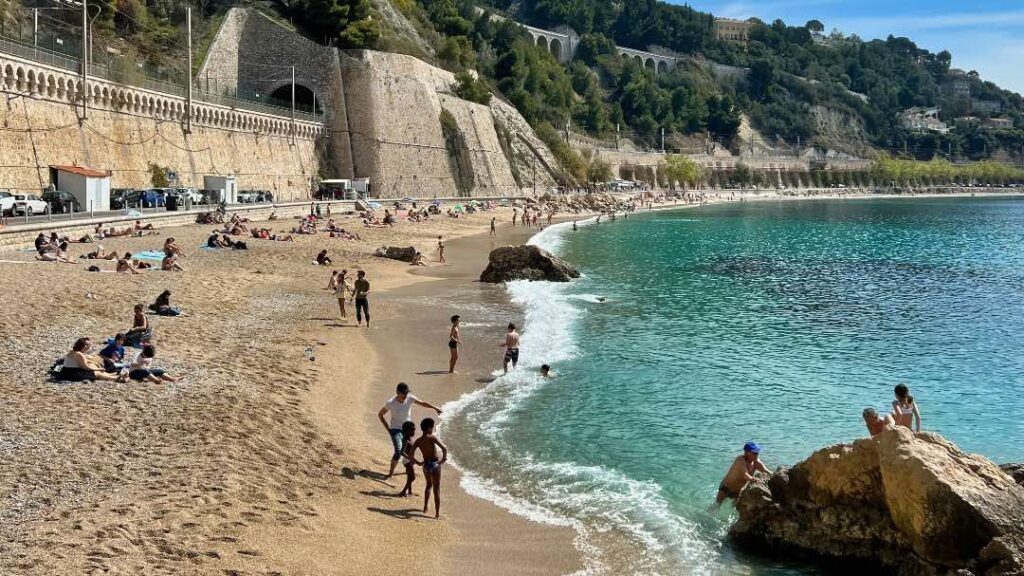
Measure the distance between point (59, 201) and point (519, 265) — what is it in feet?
64.1

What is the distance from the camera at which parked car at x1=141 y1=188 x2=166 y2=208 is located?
45688 millimetres

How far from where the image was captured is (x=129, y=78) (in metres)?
49.4

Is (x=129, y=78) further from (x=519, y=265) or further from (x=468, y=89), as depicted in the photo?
(x=468, y=89)

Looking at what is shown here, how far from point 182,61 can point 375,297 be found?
153 feet

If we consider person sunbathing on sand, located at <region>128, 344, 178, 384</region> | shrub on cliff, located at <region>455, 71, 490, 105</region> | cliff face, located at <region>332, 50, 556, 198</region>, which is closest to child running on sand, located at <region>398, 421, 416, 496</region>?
person sunbathing on sand, located at <region>128, 344, 178, 384</region>

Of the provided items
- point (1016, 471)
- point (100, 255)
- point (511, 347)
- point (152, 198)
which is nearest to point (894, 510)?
point (1016, 471)

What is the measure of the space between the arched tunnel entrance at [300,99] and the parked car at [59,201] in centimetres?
3833

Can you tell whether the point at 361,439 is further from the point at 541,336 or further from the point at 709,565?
the point at 541,336

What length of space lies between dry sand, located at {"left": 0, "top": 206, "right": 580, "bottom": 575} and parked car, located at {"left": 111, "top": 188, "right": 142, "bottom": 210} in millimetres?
22814

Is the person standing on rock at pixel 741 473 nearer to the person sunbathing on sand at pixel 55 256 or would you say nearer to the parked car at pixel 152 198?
the person sunbathing on sand at pixel 55 256

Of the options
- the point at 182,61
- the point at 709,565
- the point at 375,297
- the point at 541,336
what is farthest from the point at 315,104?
the point at 709,565

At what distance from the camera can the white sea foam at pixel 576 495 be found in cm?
1048

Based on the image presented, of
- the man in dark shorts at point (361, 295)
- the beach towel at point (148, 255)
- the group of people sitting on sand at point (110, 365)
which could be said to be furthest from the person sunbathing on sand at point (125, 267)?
the group of people sitting on sand at point (110, 365)

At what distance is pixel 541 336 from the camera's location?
925 inches
